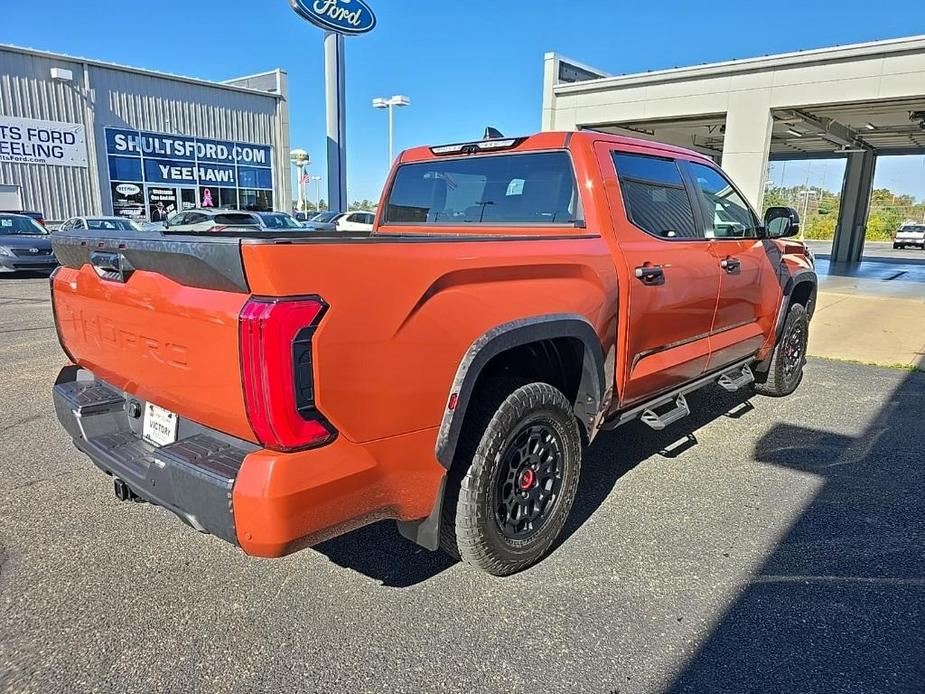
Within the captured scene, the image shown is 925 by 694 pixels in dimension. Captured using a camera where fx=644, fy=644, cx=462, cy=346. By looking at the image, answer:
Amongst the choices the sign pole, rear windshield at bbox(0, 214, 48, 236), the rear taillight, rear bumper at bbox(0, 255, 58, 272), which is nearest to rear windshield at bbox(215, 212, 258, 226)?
rear bumper at bbox(0, 255, 58, 272)

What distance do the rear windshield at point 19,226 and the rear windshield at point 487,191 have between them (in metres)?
14.9

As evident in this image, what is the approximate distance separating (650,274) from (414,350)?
1687 mm

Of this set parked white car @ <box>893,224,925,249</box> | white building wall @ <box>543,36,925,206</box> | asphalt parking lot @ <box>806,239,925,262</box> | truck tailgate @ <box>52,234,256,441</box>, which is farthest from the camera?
parked white car @ <box>893,224,925,249</box>

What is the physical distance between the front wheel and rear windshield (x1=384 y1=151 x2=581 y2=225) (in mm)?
1188

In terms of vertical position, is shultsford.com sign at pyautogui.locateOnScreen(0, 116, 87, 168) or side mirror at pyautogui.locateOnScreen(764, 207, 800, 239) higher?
shultsford.com sign at pyautogui.locateOnScreen(0, 116, 87, 168)

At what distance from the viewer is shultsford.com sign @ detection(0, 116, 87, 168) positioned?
75.4ft

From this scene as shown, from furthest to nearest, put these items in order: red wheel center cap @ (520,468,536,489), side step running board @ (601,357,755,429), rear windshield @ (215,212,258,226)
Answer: rear windshield @ (215,212,258,226) → side step running board @ (601,357,755,429) → red wheel center cap @ (520,468,536,489)

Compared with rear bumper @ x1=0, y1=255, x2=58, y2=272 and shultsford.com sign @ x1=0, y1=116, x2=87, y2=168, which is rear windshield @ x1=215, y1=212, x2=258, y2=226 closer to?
Answer: rear bumper @ x1=0, y1=255, x2=58, y2=272

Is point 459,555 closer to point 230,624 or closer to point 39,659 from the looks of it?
point 230,624

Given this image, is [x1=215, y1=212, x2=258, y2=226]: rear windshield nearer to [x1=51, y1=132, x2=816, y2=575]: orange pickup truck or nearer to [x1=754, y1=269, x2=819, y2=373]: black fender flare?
[x1=51, y1=132, x2=816, y2=575]: orange pickup truck

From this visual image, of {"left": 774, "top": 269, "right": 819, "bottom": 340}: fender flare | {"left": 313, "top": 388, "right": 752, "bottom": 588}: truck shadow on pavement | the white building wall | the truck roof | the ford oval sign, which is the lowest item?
{"left": 313, "top": 388, "right": 752, "bottom": 588}: truck shadow on pavement

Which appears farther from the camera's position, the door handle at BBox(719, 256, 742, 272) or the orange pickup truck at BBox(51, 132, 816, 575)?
the door handle at BBox(719, 256, 742, 272)

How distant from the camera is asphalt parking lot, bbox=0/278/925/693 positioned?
227cm

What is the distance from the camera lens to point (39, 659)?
227 centimetres
